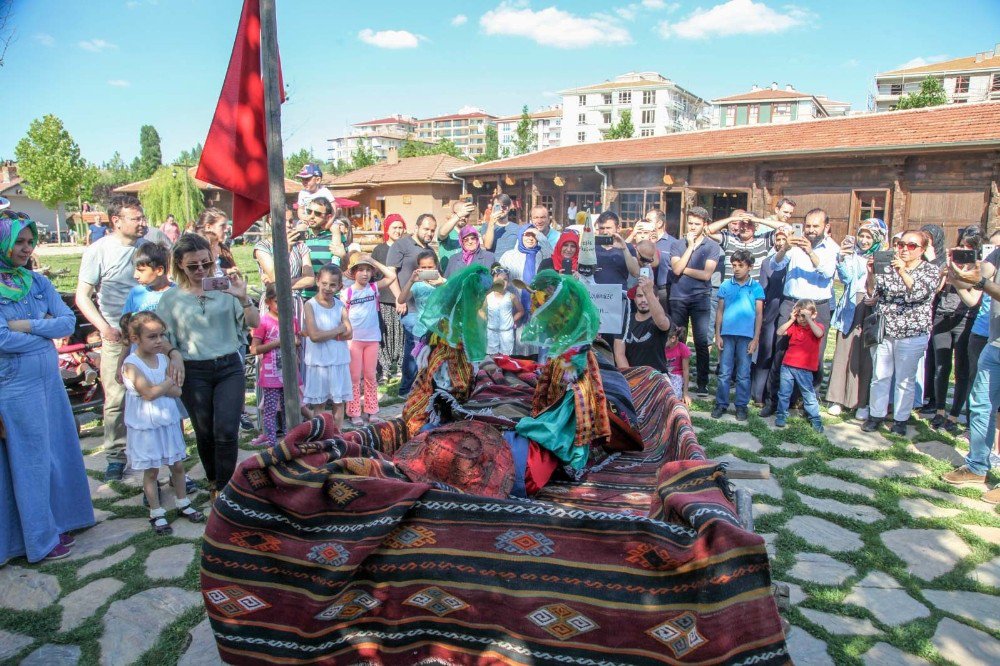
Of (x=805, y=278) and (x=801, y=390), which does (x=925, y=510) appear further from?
(x=805, y=278)

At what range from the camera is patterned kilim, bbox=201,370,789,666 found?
224 centimetres

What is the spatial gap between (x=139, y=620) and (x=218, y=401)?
4.80ft

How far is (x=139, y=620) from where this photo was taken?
3209mm

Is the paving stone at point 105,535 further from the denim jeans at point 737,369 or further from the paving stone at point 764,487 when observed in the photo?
the denim jeans at point 737,369

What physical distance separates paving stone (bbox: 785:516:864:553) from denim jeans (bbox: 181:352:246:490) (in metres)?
3.82

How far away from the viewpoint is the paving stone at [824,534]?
401 centimetres

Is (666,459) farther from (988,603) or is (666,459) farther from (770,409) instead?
(770,409)

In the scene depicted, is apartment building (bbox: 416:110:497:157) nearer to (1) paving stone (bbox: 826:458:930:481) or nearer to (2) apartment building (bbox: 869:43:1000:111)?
(2) apartment building (bbox: 869:43:1000:111)

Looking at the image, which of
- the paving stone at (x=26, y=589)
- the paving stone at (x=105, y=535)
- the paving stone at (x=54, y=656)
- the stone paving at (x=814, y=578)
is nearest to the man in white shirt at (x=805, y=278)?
the stone paving at (x=814, y=578)

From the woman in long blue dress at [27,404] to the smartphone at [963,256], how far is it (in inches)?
239

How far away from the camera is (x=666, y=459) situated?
3.48 m

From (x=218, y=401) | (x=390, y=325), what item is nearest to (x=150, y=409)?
(x=218, y=401)

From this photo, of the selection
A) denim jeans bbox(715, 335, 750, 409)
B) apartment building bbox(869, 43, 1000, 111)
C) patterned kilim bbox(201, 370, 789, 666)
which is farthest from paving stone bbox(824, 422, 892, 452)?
apartment building bbox(869, 43, 1000, 111)

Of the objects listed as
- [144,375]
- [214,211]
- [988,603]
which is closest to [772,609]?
[988,603]
